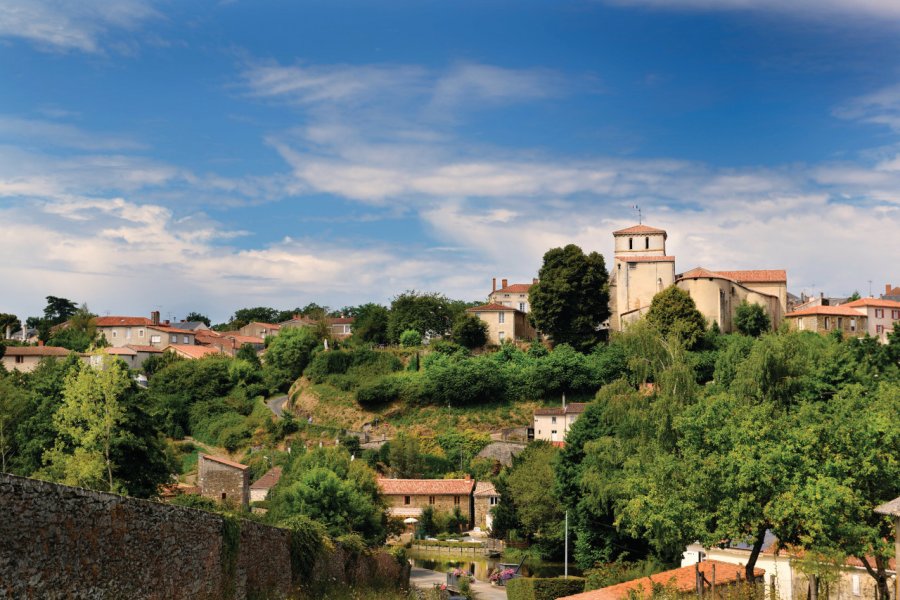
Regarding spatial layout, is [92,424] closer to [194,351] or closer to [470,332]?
[470,332]

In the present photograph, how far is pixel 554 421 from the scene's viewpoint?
76875mm

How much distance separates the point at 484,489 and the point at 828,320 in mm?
36241

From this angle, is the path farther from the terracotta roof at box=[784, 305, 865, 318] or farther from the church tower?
the terracotta roof at box=[784, 305, 865, 318]

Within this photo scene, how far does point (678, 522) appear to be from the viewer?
2561cm

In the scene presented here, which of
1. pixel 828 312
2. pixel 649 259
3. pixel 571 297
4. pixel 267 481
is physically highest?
pixel 649 259

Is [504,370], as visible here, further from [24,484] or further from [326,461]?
[24,484]

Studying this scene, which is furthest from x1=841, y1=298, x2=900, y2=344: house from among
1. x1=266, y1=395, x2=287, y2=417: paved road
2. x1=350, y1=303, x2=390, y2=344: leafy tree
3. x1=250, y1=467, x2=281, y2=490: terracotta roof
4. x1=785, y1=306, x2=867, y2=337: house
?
x1=250, y1=467, x2=281, y2=490: terracotta roof

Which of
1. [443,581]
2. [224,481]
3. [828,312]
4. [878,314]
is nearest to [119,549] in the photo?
[224,481]

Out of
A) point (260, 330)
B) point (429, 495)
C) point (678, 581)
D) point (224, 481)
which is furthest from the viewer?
point (260, 330)

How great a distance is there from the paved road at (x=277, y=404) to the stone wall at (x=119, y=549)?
221 ft

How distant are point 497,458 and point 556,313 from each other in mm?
14447

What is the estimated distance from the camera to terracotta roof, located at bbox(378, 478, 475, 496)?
6756cm

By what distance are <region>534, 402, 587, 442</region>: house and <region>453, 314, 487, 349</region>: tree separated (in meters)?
14.2

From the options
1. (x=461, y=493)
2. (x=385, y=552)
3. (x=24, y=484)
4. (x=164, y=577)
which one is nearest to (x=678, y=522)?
(x=385, y=552)
